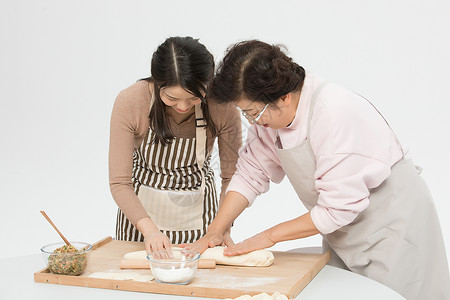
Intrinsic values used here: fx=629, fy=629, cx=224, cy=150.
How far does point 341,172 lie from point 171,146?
31.8 inches

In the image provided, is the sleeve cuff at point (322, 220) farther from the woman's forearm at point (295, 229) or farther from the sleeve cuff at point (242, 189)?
the sleeve cuff at point (242, 189)

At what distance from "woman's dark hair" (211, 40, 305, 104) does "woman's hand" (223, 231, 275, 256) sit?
19.6 inches

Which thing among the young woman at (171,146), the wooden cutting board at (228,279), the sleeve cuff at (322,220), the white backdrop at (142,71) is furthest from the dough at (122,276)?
the white backdrop at (142,71)

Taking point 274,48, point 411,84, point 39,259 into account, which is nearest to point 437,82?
point 411,84

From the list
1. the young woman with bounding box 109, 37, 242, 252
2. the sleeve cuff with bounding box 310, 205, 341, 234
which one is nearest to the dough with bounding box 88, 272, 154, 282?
the young woman with bounding box 109, 37, 242, 252

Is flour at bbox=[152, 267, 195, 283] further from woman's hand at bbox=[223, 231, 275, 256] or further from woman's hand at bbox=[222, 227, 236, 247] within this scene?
woman's hand at bbox=[222, 227, 236, 247]

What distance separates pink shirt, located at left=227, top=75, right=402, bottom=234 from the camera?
192cm

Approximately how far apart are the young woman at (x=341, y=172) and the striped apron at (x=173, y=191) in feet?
1.29

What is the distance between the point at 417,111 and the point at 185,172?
2.62 m

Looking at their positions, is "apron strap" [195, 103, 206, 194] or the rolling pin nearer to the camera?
the rolling pin

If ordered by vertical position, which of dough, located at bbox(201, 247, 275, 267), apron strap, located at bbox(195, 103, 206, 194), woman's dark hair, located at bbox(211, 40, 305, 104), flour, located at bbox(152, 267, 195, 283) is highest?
woman's dark hair, located at bbox(211, 40, 305, 104)

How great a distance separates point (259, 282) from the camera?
1925 millimetres

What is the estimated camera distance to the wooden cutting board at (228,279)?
185cm

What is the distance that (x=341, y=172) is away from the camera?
192 centimetres
